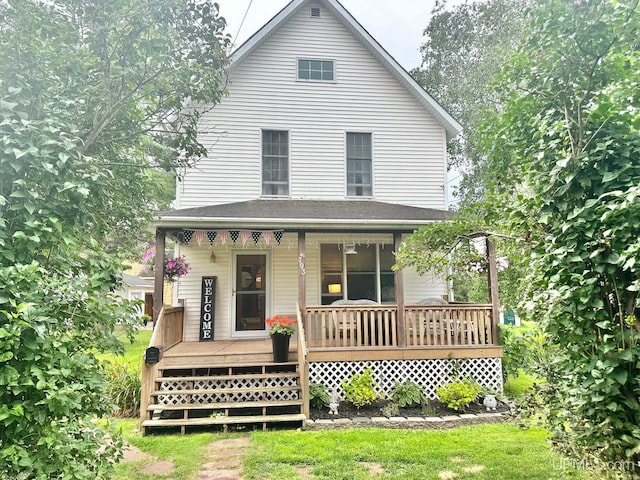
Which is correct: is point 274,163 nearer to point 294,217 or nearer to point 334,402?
point 294,217

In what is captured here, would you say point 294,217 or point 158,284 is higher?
point 294,217

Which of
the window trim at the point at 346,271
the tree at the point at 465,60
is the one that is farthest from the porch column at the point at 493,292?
the tree at the point at 465,60

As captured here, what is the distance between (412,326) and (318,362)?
1.89 meters

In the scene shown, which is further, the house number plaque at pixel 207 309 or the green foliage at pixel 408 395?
the house number plaque at pixel 207 309

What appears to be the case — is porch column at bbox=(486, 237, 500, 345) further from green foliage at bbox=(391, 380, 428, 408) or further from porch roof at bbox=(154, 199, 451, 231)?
green foliage at bbox=(391, 380, 428, 408)

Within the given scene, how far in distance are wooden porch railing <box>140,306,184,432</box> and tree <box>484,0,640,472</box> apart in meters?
5.48

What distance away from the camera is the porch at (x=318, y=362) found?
20.5 ft

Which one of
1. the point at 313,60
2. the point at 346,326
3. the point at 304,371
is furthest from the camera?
the point at 313,60

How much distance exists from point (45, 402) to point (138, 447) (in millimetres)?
4087

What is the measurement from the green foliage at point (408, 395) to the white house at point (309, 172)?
1629mm

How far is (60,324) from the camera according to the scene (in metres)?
2.20

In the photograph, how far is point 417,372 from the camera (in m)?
7.06

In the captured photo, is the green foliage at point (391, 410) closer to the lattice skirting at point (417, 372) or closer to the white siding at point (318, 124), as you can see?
the lattice skirting at point (417, 372)

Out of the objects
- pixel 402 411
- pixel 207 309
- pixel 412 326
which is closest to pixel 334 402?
pixel 402 411
